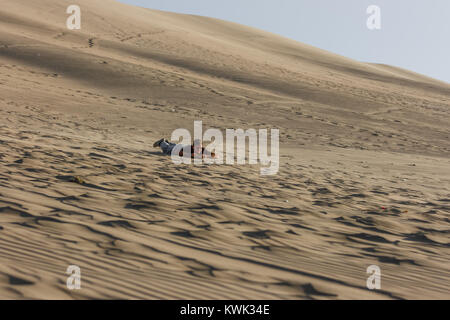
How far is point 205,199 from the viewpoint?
5684 millimetres

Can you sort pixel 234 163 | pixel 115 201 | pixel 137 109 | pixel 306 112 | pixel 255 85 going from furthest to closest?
1. pixel 255 85
2. pixel 306 112
3. pixel 137 109
4. pixel 234 163
5. pixel 115 201

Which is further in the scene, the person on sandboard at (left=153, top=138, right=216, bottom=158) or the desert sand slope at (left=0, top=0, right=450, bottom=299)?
the person on sandboard at (left=153, top=138, right=216, bottom=158)

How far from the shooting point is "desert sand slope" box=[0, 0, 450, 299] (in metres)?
3.33

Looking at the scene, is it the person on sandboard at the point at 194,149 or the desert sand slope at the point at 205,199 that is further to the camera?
the person on sandboard at the point at 194,149

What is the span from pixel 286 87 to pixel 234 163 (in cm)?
1400

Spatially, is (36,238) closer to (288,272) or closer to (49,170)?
(288,272)

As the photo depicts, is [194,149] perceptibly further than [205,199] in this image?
Yes

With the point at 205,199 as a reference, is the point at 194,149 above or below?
above

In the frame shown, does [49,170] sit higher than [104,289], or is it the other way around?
[49,170]

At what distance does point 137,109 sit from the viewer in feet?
51.8

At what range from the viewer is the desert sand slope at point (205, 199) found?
10.9 ft
